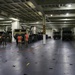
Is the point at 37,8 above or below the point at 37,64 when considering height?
above

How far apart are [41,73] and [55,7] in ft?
48.2

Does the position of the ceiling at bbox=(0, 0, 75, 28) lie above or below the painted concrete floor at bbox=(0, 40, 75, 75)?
above

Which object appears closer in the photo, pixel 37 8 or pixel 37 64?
pixel 37 64

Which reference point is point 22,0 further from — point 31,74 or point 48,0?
point 31,74

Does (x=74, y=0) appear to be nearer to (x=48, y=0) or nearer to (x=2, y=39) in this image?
(x=48, y=0)

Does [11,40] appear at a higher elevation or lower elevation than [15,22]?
lower

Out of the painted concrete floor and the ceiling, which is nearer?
the painted concrete floor

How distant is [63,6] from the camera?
798 inches

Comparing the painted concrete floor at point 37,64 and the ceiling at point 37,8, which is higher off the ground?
the ceiling at point 37,8

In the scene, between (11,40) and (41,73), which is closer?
(41,73)

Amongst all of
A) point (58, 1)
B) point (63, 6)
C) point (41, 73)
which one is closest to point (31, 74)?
point (41, 73)

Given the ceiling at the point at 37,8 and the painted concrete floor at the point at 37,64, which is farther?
the ceiling at the point at 37,8

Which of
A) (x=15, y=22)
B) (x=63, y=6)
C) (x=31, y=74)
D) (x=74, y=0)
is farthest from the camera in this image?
(x=15, y=22)

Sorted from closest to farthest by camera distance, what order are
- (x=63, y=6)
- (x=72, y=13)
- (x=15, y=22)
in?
(x=63, y=6) < (x=72, y=13) < (x=15, y=22)
